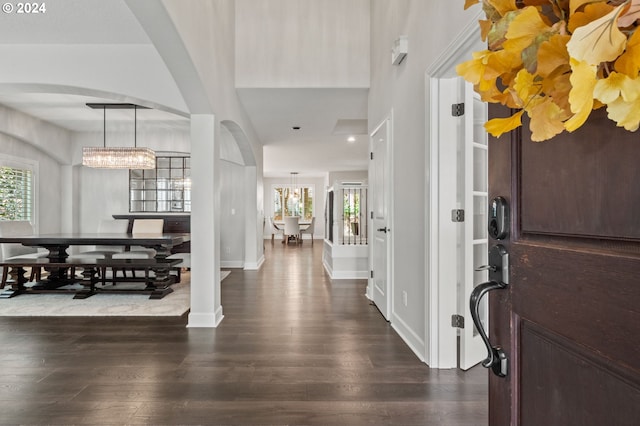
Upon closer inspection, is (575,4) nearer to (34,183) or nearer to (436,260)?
Answer: (436,260)

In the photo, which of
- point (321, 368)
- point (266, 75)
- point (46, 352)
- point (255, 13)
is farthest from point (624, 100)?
point (255, 13)

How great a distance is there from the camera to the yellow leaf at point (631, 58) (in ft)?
1.37

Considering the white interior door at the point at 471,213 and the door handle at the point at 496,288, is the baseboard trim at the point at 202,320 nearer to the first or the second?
the white interior door at the point at 471,213

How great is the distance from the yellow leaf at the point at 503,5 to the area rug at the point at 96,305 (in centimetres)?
391

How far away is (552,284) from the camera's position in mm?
622

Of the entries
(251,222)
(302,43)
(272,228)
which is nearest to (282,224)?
(272,228)

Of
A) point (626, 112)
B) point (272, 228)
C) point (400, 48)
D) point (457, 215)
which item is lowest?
point (272, 228)

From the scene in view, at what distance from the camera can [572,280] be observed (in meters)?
0.58

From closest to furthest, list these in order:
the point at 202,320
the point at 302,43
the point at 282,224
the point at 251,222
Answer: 1. the point at 202,320
2. the point at 302,43
3. the point at 251,222
4. the point at 282,224

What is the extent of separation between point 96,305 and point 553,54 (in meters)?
4.81

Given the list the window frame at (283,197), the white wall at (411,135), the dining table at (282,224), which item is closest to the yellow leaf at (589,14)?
the white wall at (411,135)

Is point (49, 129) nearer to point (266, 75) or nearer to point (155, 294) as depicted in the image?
point (155, 294)

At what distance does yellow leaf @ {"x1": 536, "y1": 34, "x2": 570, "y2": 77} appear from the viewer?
479mm

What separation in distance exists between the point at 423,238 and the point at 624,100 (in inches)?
86.8
